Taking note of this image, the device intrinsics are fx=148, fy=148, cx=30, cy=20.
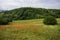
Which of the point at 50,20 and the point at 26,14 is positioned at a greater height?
the point at 50,20

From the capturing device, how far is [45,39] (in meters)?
14.0

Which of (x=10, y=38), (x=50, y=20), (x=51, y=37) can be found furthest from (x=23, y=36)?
(x=50, y=20)

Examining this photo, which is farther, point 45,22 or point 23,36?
point 45,22

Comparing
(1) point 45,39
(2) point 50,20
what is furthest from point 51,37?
(2) point 50,20

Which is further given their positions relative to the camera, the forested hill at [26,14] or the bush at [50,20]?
the forested hill at [26,14]

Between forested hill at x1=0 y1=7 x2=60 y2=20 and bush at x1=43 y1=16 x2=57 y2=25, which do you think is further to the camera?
forested hill at x1=0 y1=7 x2=60 y2=20

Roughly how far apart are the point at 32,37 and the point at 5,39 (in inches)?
107

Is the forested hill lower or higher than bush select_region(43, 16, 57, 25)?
lower

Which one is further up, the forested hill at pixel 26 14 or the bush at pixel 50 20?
the bush at pixel 50 20

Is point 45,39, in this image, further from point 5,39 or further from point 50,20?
point 50,20

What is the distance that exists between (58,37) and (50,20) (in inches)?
343

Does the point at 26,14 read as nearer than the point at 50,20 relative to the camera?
No

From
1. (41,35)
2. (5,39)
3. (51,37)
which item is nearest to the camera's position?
(5,39)

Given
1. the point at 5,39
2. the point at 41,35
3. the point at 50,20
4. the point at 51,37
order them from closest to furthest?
the point at 5,39, the point at 51,37, the point at 41,35, the point at 50,20
